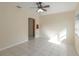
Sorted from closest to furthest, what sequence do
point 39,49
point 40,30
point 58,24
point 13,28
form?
1. point 58,24
2. point 40,30
3. point 39,49
4. point 13,28

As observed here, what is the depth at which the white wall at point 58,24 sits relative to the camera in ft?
9.60

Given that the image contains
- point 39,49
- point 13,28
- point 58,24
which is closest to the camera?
point 58,24

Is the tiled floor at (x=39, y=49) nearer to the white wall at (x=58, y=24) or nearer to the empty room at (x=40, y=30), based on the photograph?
the empty room at (x=40, y=30)

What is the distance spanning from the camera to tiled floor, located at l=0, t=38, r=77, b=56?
2936 millimetres

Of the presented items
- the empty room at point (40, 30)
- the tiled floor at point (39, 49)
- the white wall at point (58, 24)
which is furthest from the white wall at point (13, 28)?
the white wall at point (58, 24)

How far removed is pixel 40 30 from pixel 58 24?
0.57m

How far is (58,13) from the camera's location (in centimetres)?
303

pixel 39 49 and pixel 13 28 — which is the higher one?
pixel 13 28

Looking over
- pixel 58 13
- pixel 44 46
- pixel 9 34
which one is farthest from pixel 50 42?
pixel 9 34

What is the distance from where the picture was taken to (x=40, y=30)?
332cm

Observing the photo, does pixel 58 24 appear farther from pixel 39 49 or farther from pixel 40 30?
pixel 39 49

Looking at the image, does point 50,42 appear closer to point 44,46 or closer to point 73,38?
point 44,46

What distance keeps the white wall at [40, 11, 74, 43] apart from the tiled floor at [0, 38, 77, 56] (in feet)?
0.86

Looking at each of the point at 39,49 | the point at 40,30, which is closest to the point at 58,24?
the point at 40,30
